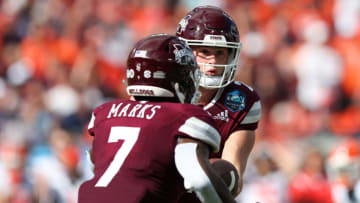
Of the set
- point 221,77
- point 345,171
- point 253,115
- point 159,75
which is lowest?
point 345,171

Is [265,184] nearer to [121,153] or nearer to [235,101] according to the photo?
[235,101]

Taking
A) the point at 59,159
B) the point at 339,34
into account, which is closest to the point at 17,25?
the point at 59,159

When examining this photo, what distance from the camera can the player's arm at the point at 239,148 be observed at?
3926 millimetres

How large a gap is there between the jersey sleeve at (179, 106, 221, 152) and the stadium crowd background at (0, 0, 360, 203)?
4842 mm

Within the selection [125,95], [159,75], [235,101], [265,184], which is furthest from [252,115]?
[125,95]

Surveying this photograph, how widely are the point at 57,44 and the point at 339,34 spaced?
389 centimetres

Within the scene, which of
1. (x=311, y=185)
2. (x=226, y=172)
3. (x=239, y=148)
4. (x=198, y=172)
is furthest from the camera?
(x=311, y=185)

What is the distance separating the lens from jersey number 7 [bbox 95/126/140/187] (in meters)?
2.86

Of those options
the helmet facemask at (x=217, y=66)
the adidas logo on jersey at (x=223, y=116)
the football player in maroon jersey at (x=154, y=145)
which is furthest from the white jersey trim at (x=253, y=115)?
the football player in maroon jersey at (x=154, y=145)

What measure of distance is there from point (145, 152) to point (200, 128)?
0.23 meters

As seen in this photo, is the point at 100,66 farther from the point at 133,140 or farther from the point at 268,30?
the point at 133,140

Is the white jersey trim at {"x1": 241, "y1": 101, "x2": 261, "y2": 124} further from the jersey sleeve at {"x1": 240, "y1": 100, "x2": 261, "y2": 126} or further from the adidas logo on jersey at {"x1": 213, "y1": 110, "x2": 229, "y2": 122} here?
the adidas logo on jersey at {"x1": 213, "y1": 110, "x2": 229, "y2": 122}

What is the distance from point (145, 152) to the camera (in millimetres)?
2852

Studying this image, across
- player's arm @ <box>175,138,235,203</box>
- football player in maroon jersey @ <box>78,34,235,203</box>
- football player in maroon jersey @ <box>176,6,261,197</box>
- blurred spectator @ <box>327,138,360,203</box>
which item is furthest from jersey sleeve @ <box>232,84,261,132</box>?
blurred spectator @ <box>327,138,360,203</box>
